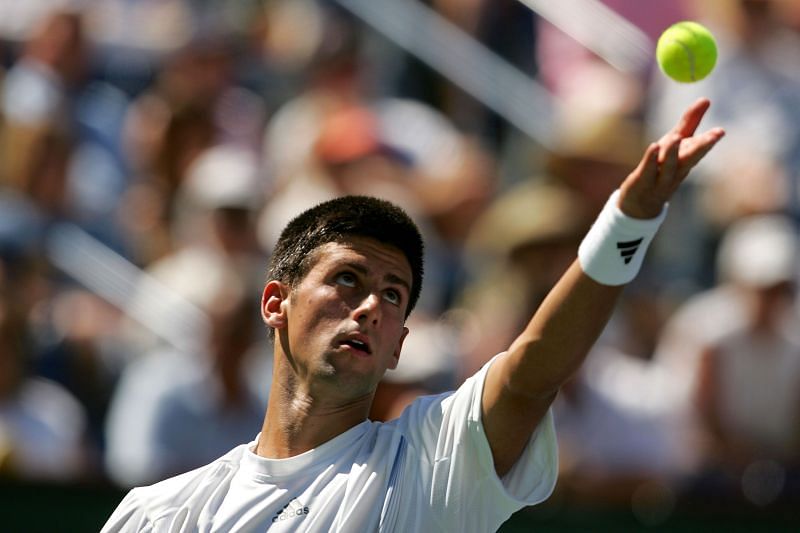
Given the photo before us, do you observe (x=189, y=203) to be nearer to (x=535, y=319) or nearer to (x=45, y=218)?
(x=45, y=218)

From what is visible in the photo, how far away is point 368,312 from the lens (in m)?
3.48

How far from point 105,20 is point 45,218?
5.36 feet

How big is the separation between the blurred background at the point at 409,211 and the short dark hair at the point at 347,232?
6.59ft

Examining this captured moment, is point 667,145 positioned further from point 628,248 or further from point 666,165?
point 628,248

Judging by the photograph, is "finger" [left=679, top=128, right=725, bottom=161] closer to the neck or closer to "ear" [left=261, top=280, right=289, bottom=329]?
the neck

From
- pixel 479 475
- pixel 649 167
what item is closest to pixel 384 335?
pixel 479 475

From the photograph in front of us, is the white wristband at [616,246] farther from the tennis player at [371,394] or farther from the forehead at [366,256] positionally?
the forehead at [366,256]

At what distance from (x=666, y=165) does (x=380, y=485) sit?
1.02 m

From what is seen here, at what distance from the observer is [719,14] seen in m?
8.25

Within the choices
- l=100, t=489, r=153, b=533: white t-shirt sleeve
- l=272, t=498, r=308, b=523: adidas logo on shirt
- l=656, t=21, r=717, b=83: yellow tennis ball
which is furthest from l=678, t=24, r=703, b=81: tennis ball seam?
l=100, t=489, r=153, b=533: white t-shirt sleeve

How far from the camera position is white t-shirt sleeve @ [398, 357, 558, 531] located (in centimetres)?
332

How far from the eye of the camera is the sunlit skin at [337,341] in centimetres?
349

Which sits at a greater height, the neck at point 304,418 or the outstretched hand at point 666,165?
the outstretched hand at point 666,165

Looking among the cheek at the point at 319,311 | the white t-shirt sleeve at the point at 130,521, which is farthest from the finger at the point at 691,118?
the white t-shirt sleeve at the point at 130,521
